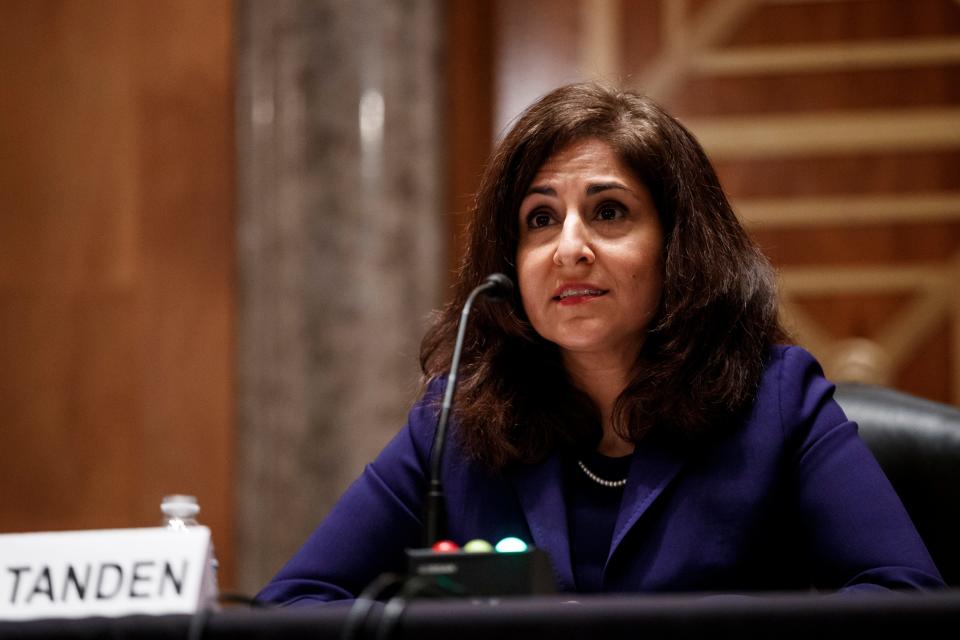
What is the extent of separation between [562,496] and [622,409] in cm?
17

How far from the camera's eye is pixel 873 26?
11.5 ft

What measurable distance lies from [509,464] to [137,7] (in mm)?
2429

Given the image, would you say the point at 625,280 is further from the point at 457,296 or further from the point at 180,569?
the point at 180,569

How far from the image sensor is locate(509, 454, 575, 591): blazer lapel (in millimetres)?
1798

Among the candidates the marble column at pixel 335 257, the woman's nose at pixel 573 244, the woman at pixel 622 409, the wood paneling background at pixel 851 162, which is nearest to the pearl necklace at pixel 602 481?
the woman at pixel 622 409

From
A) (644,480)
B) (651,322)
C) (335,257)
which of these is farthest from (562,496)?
(335,257)

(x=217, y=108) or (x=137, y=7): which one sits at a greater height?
(x=137, y=7)

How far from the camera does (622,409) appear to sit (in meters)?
1.93

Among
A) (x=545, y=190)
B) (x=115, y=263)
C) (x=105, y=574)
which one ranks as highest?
(x=545, y=190)

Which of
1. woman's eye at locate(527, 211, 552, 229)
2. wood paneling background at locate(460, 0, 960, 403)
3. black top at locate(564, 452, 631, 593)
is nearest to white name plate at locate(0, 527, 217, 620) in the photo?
black top at locate(564, 452, 631, 593)

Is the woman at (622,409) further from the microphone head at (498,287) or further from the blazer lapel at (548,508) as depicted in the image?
the microphone head at (498,287)

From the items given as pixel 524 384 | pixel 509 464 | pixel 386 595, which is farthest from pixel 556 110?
pixel 386 595

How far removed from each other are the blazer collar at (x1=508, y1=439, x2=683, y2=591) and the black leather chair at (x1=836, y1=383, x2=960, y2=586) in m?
0.37

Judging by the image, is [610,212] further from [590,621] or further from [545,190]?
[590,621]
